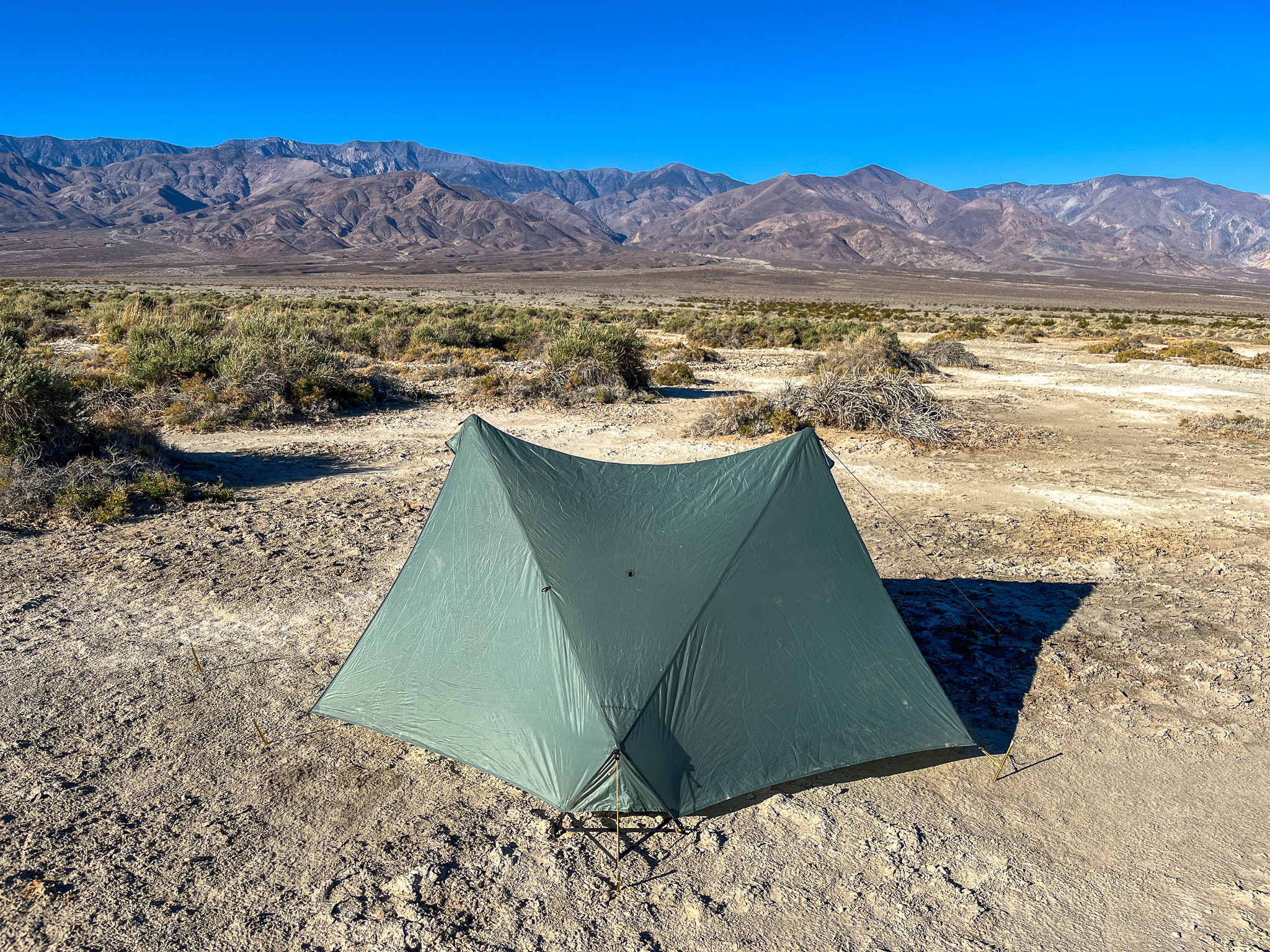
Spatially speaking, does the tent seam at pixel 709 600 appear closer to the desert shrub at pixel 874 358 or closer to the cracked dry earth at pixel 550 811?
the cracked dry earth at pixel 550 811

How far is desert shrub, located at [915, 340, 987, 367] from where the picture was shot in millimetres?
25328

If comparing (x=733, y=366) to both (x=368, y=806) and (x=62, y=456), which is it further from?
(x=368, y=806)

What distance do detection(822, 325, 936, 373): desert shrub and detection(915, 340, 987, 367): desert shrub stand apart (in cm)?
114

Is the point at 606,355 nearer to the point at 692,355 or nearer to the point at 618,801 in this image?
the point at 692,355

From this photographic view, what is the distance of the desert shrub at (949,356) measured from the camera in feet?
83.1

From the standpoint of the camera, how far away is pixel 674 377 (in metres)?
20.1

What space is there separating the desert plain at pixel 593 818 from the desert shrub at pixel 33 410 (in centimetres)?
185

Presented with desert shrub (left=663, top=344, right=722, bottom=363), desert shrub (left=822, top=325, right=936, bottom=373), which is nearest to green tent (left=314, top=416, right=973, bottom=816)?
desert shrub (left=822, top=325, right=936, bottom=373)

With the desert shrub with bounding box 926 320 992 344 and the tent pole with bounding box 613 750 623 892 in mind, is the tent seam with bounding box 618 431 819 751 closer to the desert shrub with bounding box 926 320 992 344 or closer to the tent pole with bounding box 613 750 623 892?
the tent pole with bounding box 613 750 623 892

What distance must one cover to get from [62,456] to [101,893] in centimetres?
818

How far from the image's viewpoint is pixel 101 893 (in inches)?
146

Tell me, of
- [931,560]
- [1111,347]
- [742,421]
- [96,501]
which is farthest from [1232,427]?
[96,501]

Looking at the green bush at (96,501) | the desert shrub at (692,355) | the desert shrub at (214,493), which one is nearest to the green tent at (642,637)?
the green bush at (96,501)

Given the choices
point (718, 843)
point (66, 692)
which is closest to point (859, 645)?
point (718, 843)
